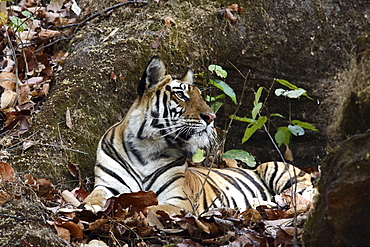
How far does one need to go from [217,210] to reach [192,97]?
1.45 metres

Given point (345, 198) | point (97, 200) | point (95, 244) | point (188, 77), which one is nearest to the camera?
point (345, 198)

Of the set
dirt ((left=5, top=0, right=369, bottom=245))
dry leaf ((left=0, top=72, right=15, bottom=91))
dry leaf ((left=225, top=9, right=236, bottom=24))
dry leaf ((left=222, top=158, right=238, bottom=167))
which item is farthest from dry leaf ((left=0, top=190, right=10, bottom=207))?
dry leaf ((left=225, top=9, right=236, bottom=24))

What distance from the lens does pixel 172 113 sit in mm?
5156

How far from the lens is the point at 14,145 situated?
18.1ft

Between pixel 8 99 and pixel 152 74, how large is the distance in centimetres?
181

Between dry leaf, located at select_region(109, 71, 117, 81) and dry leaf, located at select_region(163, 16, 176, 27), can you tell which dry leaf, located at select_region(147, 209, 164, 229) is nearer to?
dry leaf, located at select_region(109, 71, 117, 81)

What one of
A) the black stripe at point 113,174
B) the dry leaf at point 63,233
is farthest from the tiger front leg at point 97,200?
the dry leaf at point 63,233

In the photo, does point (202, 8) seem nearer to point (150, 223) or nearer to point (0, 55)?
point (0, 55)

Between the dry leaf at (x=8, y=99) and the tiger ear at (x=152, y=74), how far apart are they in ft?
5.34

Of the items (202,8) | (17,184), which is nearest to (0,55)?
(202,8)

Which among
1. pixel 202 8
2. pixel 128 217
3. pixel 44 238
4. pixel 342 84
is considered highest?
pixel 342 84

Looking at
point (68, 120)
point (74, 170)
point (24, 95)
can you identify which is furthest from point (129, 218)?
point (24, 95)

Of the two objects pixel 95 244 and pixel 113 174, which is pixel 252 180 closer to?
pixel 113 174

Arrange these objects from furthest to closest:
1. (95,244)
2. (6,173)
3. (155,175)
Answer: (155,175)
(6,173)
(95,244)
